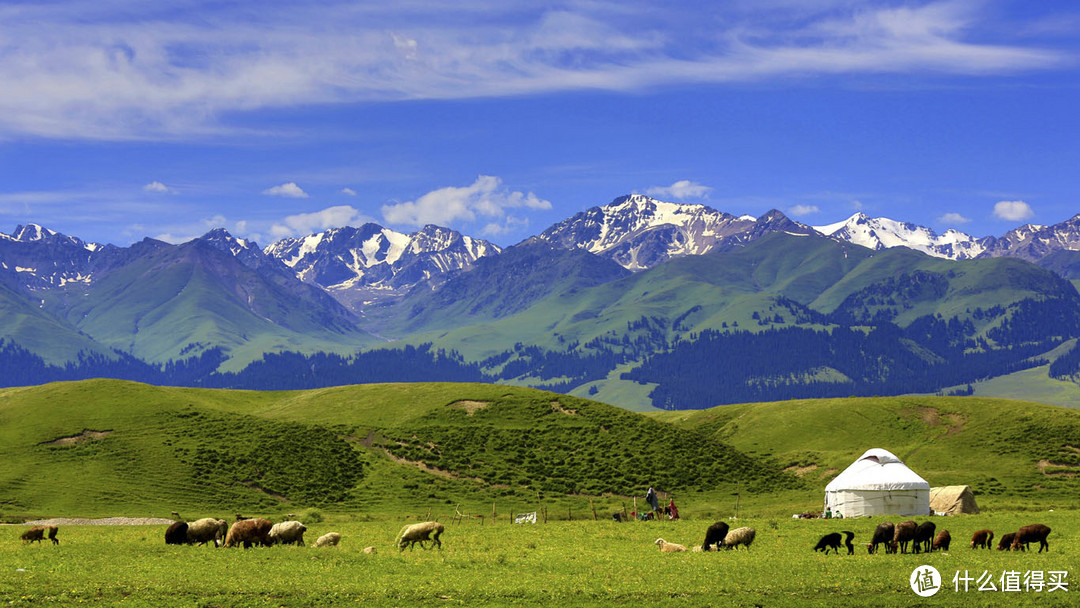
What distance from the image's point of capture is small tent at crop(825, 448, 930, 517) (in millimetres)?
76938

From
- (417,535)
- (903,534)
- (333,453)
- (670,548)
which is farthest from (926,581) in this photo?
(333,453)

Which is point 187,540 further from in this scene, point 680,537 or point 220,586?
point 680,537

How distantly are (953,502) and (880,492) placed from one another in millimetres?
5594

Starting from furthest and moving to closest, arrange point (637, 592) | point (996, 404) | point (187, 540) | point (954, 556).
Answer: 1. point (996, 404)
2. point (187, 540)
3. point (954, 556)
4. point (637, 592)

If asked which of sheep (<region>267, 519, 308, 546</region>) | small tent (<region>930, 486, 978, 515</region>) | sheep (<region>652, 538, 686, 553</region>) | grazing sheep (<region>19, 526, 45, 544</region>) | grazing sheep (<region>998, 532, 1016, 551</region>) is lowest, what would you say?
small tent (<region>930, 486, 978, 515</region>)

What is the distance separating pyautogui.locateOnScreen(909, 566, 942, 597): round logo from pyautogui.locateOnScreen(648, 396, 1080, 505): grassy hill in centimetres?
6220

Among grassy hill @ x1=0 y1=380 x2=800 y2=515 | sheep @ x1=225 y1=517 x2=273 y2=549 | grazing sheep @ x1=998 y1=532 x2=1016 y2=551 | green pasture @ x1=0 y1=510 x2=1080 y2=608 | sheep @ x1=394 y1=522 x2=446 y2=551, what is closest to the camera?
green pasture @ x1=0 y1=510 x2=1080 y2=608

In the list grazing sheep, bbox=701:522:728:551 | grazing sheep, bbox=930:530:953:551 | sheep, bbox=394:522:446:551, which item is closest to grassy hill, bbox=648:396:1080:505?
grazing sheep, bbox=930:530:953:551

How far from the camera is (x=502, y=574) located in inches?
1602

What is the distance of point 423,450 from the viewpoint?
116m

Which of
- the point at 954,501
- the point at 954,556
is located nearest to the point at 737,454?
the point at 954,501

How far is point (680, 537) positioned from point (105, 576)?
31942 millimetres

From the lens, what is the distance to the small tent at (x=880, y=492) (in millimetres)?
76938

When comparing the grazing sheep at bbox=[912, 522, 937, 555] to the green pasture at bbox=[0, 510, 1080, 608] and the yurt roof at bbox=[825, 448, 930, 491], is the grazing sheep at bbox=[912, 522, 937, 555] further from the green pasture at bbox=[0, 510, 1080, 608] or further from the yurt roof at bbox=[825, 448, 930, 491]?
the yurt roof at bbox=[825, 448, 930, 491]
